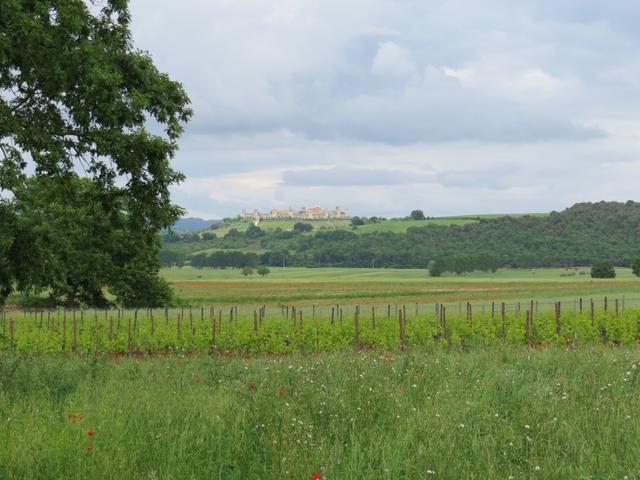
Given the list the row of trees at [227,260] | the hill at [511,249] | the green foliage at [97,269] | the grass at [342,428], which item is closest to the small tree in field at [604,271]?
the hill at [511,249]

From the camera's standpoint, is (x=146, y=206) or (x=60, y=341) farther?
(x=60, y=341)

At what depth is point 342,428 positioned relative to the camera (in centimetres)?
680

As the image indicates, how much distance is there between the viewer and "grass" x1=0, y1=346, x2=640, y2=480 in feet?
18.9

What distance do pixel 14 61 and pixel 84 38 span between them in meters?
1.65

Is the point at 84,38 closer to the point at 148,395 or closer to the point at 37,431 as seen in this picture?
the point at 148,395

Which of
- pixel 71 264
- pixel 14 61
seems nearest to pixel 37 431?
pixel 14 61

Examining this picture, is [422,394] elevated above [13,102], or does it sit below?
below

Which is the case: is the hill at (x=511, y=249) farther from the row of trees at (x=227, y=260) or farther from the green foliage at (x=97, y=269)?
the green foliage at (x=97, y=269)

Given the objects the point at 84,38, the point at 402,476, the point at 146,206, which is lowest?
the point at 402,476

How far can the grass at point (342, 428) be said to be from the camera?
575cm

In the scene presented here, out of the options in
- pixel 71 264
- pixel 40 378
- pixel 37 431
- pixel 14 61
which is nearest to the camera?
pixel 37 431

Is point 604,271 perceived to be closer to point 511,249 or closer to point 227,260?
point 511,249

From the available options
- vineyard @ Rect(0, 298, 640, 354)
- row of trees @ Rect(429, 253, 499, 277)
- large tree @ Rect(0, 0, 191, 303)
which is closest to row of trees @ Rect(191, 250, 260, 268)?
row of trees @ Rect(429, 253, 499, 277)

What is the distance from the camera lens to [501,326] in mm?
28531
